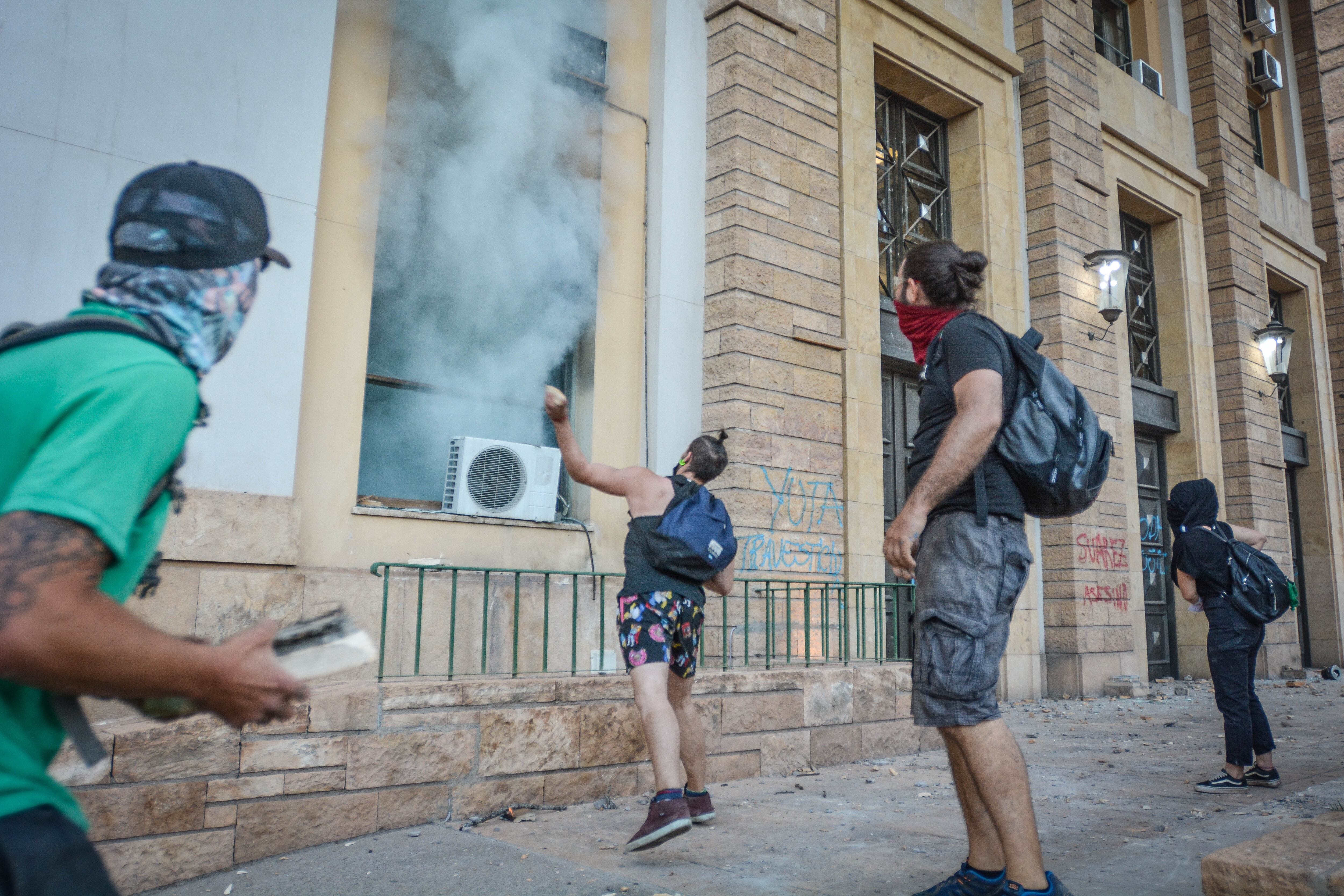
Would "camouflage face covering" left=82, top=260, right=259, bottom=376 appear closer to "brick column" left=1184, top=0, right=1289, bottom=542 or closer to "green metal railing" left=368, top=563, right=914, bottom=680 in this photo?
"green metal railing" left=368, top=563, right=914, bottom=680

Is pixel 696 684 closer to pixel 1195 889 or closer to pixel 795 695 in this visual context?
pixel 795 695

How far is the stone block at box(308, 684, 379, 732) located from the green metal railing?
1.51 feet

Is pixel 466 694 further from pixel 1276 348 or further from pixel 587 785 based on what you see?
pixel 1276 348

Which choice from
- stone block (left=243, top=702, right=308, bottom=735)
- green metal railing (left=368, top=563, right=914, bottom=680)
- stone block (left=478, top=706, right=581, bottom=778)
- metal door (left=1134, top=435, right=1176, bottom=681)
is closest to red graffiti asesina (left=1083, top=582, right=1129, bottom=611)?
metal door (left=1134, top=435, right=1176, bottom=681)

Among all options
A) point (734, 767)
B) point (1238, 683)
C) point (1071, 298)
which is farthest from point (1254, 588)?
point (1071, 298)

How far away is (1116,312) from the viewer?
35.0ft

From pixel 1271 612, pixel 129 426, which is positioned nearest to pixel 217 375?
pixel 129 426

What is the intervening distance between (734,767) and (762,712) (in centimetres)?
36

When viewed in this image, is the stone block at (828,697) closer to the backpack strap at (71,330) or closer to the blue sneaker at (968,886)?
the blue sneaker at (968,886)

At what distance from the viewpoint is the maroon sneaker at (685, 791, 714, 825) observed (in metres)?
4.31

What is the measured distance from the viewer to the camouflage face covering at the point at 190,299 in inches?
49.2

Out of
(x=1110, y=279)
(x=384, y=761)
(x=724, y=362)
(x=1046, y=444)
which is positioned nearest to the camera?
(x=1046, y=444)

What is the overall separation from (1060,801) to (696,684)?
6.36 ft

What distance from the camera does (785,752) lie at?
5.70 meters
